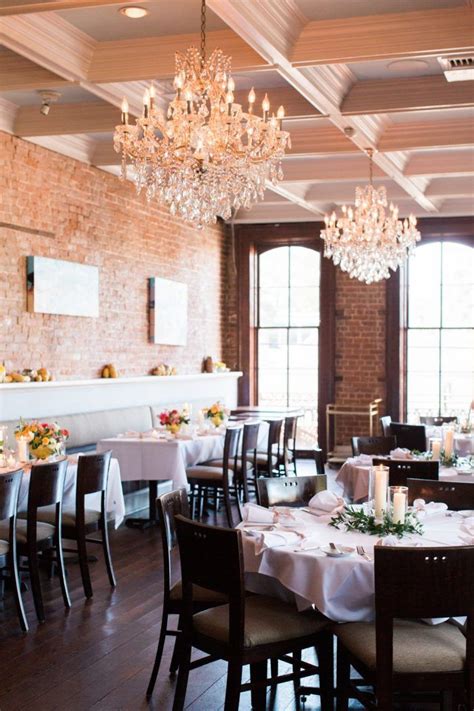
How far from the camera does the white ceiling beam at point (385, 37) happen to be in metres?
6.29

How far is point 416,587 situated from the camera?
3492 mm

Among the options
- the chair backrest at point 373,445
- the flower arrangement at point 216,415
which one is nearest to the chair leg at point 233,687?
the chair backrest at point 373,445

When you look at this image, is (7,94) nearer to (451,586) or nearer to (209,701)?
(209,701)

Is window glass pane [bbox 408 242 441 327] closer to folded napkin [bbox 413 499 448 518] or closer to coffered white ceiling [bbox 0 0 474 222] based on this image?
coffered white ceiling [bbox 0 0 474 222]

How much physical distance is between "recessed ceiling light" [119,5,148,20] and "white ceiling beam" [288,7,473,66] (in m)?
1.10

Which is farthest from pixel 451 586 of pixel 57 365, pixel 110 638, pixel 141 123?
pixel 57 365

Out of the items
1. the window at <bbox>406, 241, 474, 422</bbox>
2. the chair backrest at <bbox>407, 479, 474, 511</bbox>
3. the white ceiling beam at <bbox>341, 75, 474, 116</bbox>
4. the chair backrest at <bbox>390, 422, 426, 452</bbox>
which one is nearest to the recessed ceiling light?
the white ceiling beam at <bbox>341, 75, 474, 116</bbox>

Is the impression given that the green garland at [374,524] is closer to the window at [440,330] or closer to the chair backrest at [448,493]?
the chair backrest at [448,493]

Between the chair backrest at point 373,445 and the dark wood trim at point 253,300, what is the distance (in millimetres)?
5875

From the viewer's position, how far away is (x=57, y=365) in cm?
973

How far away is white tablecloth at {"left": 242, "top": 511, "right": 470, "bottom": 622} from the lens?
387 centimetres

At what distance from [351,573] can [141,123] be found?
11.5ft

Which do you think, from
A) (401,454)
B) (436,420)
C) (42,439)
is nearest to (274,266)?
(436,420)

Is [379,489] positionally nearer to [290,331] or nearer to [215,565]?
[215,565]
